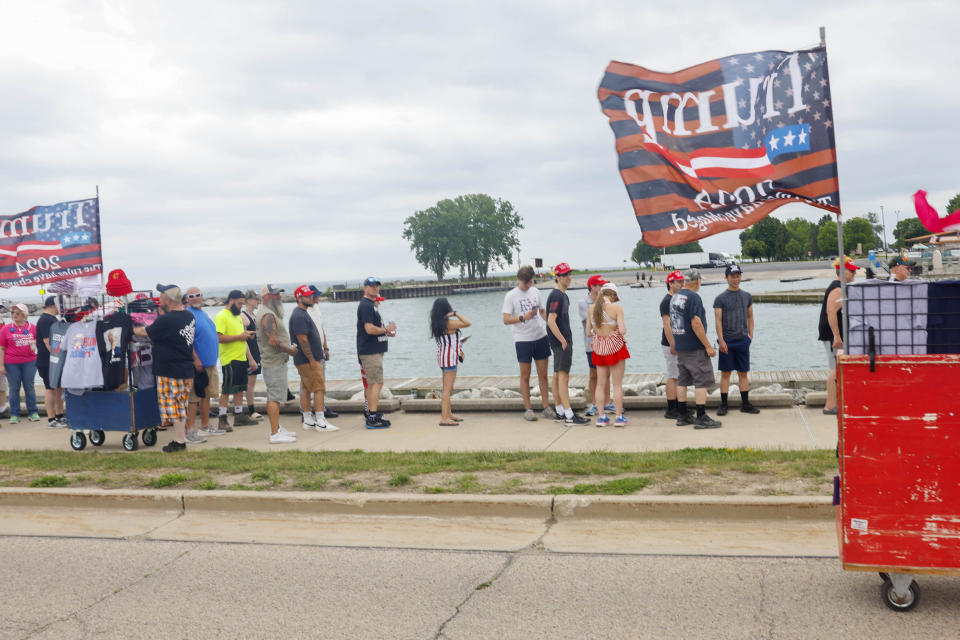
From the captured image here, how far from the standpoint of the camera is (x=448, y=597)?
480 centimetres

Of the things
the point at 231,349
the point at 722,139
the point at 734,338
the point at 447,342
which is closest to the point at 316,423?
the point at 231,349

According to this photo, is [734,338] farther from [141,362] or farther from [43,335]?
[43,335]

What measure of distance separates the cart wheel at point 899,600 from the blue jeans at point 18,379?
39.9 feet

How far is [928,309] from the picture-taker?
4082 mm

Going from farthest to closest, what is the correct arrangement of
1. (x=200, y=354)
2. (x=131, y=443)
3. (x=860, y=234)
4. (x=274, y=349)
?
(x=860, y=234) → (x=274, y=349) → (x=200, y=354) → (x=131, y=443)

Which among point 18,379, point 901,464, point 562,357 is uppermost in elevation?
point 562,357

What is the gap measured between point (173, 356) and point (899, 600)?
25.3 feet

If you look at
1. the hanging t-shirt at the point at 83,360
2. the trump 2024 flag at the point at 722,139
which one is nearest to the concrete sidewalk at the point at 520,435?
the hanging t-shirt at the point at 83,360

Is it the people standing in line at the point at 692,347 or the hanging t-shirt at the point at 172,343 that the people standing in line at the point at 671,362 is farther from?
the hanging t-shirt at the point at 172,343

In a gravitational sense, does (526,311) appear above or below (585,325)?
above

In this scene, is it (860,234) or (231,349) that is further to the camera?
(860,234)

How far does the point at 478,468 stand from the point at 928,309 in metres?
4.36

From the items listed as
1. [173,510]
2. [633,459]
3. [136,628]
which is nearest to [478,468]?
[633,459]

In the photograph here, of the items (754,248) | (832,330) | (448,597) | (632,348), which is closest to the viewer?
(448,597)
